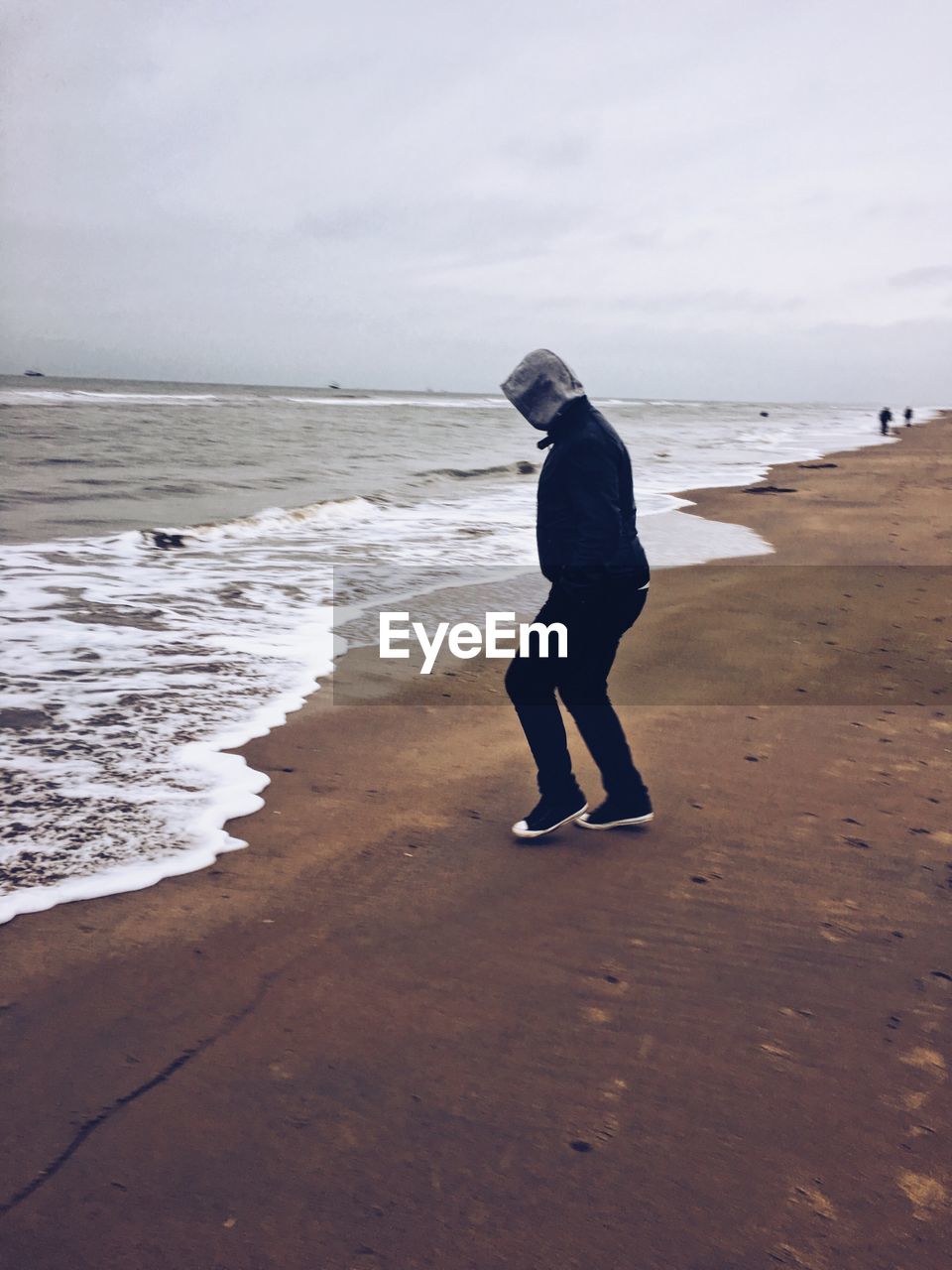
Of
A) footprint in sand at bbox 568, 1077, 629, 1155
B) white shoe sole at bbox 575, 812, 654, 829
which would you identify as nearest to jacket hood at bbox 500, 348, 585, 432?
white shoe sole at bbox 575, 812, 654, 829

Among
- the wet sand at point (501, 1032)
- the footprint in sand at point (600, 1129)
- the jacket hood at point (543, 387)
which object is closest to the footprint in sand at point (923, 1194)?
the wet sand at point (501, 1032)

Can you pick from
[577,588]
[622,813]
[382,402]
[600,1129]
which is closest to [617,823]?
[622,813]

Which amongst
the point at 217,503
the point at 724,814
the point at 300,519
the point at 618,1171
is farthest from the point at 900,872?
the point at 217,503

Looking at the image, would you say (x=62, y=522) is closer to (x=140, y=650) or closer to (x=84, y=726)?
(x=140, y=650)

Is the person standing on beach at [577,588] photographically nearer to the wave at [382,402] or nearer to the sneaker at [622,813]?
the sneaker at [622,813]

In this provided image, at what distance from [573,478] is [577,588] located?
418 millimetres

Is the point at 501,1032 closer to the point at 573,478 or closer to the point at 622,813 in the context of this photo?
the point at 622,813

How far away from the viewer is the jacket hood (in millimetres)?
3643

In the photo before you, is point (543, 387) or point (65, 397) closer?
point (543, 387)

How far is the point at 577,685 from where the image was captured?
3.85m

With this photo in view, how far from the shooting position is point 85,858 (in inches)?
147

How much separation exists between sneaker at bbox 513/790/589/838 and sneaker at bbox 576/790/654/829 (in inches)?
4.1

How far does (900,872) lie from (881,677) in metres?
Result: 2.68

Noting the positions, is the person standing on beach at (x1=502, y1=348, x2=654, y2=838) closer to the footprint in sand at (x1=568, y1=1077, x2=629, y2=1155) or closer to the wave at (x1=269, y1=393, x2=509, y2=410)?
the footprint in sand at (x1=568, y1=1077, x2=629, y2=1155)
